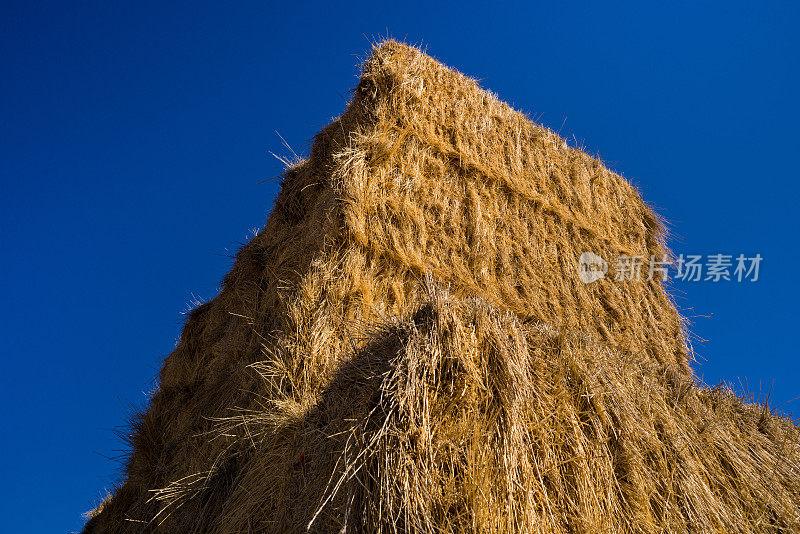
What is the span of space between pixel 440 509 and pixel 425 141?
2.60 m

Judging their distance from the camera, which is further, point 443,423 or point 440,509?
point 443,423

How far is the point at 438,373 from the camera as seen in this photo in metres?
1.45

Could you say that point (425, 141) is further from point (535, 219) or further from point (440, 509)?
point (440, 509)

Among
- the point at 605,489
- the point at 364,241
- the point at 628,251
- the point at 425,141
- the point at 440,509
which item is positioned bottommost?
the point at 605,489

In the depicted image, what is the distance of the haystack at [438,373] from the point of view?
1.38 m

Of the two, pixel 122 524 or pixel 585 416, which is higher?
pixel 122 524

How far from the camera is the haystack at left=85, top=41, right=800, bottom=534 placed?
138 centimetres

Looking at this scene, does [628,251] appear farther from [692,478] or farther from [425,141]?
[692,478]

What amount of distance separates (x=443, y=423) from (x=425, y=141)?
2.39 metres

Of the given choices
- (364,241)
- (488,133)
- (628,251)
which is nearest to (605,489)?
(364,241)

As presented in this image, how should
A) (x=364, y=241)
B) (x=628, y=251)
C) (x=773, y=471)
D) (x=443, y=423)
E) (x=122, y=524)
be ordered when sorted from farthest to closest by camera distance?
(x=628, y=251) < (x=122, y=524) < (x=364, y=241) < (x=773, y=471) < (x=443, y=423)

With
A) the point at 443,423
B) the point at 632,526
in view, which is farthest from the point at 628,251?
the point at 443,423

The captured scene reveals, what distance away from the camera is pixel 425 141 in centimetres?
336

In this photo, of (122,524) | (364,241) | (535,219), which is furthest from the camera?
(535,219)
